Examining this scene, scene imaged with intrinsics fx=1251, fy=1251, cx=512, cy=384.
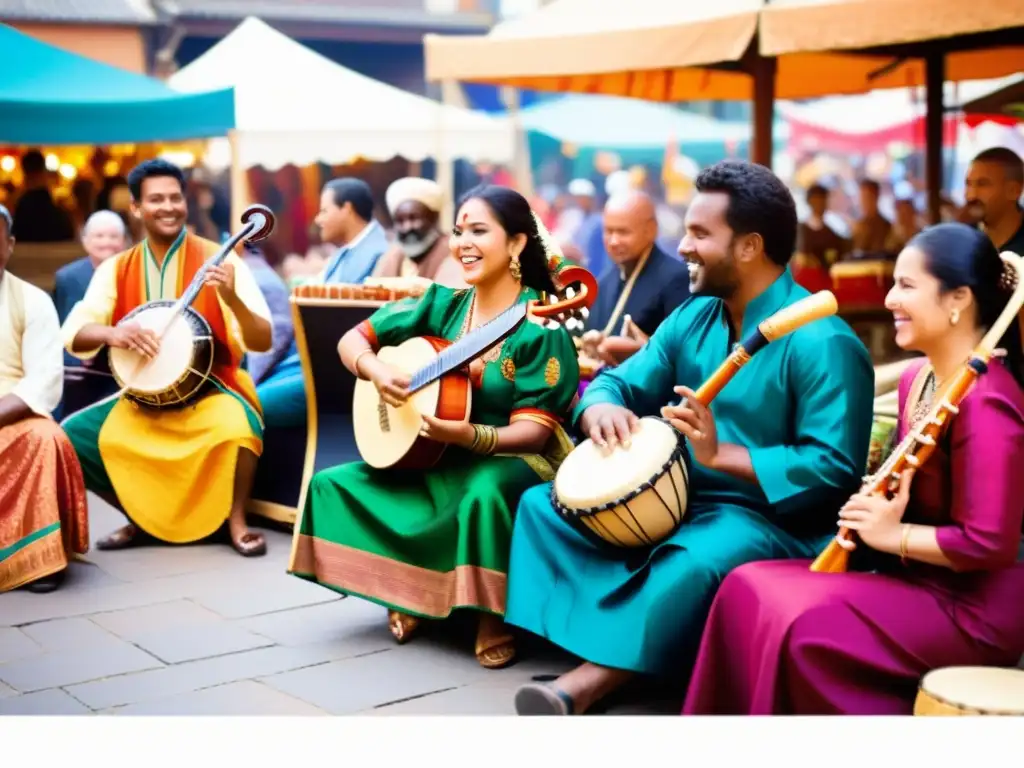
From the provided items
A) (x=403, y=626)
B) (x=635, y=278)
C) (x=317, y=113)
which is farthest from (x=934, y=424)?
(x=317, y=113)

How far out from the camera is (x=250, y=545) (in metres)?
4.96

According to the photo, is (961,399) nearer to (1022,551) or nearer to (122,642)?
(1022,551)

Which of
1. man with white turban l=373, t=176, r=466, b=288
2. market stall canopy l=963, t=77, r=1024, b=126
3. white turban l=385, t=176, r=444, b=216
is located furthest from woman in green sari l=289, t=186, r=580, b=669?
market stall canopy l=963, t=77, r=1024, b=126

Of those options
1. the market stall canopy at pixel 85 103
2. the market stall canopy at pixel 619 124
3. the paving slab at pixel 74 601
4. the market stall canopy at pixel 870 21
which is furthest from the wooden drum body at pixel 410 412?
the market stall canopy at pixel 619 124

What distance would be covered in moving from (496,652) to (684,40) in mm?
3258

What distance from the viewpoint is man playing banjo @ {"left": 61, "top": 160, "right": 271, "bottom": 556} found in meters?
4.79

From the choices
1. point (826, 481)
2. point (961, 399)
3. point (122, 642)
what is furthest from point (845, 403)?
point (122, 642)

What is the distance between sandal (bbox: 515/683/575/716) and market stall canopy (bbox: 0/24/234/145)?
2681mm

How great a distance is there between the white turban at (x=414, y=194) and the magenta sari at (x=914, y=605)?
3.81 metres

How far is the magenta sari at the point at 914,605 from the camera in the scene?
8.52 ft

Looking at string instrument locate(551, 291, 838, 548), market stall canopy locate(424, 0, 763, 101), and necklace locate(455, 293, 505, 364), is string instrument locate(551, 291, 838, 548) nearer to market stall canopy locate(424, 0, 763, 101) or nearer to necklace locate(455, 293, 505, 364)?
necklace locate(455, 293, 505, 364)

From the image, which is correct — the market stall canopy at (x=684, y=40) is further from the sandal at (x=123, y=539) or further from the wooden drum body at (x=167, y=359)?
the sandal at (x=123, y=539)
